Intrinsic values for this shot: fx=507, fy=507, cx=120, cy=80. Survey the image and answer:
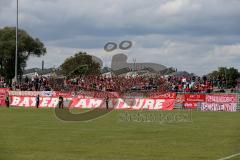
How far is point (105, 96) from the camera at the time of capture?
181 ft

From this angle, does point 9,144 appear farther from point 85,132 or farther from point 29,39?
point 29,39


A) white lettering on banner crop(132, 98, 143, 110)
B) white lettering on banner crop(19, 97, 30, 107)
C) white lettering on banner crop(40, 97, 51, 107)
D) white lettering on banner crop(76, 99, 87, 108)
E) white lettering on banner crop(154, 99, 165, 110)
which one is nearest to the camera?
white lettering on banner crop(154, 99, 165, 110)

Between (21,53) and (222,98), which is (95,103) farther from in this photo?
(21,53)

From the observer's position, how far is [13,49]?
101m

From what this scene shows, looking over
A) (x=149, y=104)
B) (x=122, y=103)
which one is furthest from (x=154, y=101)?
(x=122, y=103)

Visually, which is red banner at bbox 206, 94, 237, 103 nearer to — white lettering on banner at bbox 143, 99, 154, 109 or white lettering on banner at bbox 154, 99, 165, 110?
white lettering on banner at bbox 154, 99, 165, 110

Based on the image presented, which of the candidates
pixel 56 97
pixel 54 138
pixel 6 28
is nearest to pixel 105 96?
pixel 56 97

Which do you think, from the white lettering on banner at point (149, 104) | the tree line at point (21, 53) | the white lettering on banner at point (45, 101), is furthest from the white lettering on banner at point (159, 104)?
the tree line at point (21, 53)

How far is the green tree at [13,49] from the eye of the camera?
101 metres

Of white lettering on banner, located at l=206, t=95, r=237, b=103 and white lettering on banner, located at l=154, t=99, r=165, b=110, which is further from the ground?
white lettering on banner, located at l=206, t=95, r=237, b=103

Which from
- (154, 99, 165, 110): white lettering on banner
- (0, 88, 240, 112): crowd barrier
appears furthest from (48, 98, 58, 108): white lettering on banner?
(154, 99, 165, 110): white lettering on banner

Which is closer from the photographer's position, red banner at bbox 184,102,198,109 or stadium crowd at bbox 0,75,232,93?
red banner at bbox 184,102,198,109

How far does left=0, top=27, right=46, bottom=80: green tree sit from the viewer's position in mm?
101250

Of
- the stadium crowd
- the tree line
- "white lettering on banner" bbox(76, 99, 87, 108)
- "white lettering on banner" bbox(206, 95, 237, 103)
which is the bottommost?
"white lettering on banner" bbox(76, 99, 87, 108)
